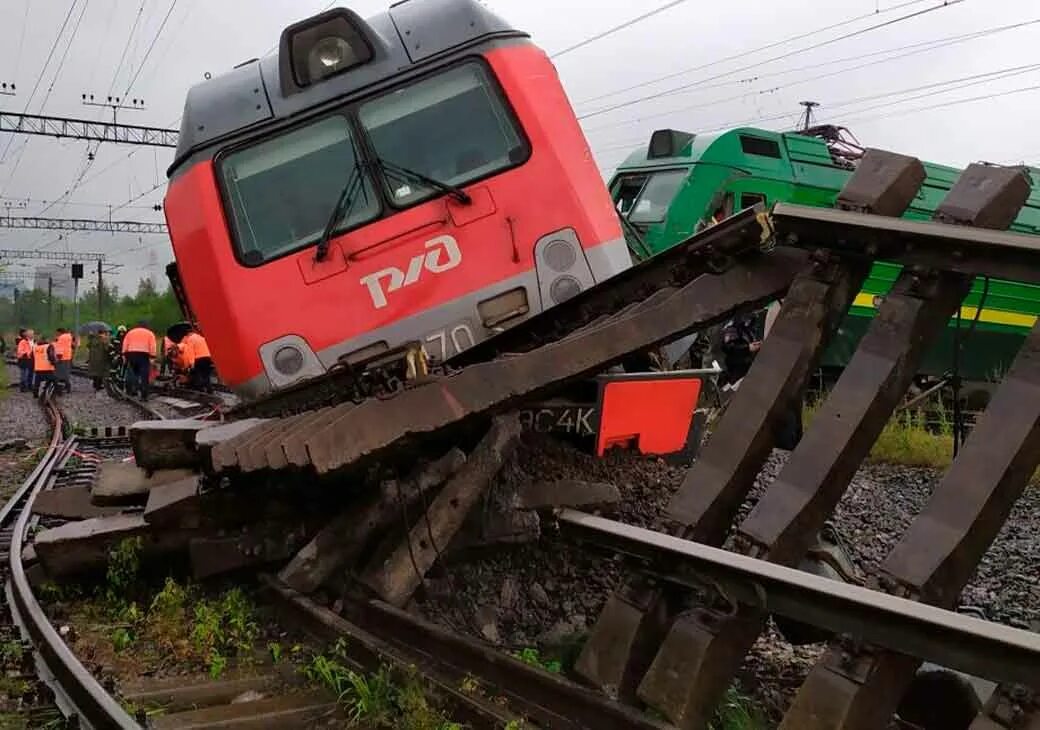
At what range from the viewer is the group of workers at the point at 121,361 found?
20.4 meters

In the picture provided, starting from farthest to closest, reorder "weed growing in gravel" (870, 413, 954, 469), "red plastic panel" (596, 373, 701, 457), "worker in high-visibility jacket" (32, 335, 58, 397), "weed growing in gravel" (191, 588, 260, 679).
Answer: "worker in high-visibility jacket" (32, 335, 58, 397) → "weed growing in gravel" (870, 413, 954, 469) → "red plastic panel" (596, 373, 701, 457) → "weed growing in gravel" (191, 588, 260, 679)

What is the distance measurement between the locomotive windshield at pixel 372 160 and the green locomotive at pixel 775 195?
279 inches

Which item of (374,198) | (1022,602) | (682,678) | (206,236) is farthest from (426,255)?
(1022,602)

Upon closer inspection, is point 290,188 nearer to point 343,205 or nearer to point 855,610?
point 343,205

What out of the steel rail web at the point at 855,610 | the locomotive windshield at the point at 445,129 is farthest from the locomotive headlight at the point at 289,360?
the steel rail web at the point at 855,610

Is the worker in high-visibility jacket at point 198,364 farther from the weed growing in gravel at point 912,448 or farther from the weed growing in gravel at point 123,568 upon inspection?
the weed growing in gravel at point 123,568

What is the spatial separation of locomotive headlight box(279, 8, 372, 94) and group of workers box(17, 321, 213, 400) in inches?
499

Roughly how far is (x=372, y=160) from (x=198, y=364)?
620 inches

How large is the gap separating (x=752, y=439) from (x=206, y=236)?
347 centimetres

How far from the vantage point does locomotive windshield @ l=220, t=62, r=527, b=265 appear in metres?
5.58

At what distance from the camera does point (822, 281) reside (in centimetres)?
354

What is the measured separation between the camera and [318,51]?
18.9 feet

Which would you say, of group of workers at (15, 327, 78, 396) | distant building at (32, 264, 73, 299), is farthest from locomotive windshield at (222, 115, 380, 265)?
distant building at (32, 264, 73, 299)

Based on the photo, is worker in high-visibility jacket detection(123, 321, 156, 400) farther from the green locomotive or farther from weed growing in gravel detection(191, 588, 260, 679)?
weed growing in gravel detection(191, 588, 260, 679)
